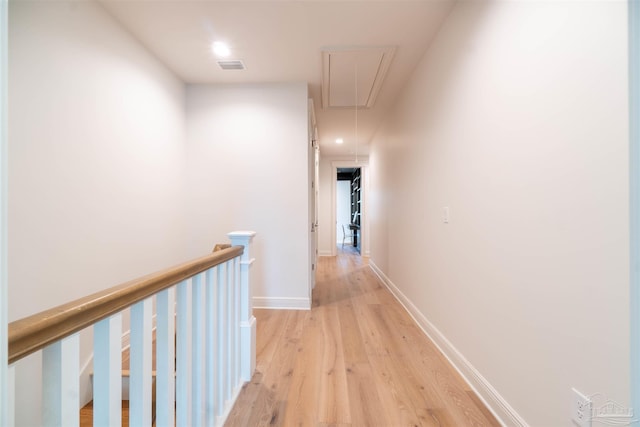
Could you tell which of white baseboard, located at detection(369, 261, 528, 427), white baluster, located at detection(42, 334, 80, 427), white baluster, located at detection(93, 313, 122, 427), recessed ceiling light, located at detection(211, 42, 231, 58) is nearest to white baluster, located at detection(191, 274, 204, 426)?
white baluster, located at detection(93, 313, 122, 427)

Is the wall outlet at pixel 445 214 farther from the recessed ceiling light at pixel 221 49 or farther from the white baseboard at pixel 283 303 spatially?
the recessed ceiling light at pixel 221 49

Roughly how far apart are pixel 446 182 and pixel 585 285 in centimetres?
112

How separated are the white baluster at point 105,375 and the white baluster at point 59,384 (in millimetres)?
75

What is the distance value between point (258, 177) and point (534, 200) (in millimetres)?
2460

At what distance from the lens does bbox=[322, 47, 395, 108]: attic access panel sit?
7.68 ft

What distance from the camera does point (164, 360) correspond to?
913 millimetres

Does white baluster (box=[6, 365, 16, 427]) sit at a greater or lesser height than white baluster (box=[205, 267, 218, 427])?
greater

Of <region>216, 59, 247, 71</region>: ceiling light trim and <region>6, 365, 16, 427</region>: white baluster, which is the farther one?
<region>216, 59, 247, 71</region>: ceiling light trim

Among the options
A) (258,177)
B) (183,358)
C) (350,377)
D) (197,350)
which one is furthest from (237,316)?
(258,177)

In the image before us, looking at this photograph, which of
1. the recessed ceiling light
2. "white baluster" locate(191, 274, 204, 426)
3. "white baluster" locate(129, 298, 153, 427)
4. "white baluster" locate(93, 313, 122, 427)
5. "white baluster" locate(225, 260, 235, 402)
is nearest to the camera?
"white baluster" locate(93, 313, 122, 427)

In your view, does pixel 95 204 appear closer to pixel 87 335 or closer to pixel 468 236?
pixel 87 335

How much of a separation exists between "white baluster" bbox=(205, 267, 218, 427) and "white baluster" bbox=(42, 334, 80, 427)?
666mm

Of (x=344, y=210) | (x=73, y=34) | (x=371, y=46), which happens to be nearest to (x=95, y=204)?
(x=73, y=34)

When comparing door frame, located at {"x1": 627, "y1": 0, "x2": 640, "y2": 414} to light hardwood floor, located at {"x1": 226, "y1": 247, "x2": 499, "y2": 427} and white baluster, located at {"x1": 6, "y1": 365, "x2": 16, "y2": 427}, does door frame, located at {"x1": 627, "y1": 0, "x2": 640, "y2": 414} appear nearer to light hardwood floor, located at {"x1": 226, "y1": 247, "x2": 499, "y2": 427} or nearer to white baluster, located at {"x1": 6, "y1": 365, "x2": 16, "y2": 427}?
light hardwood floor, located at {"x1": 226, "y1": 247, "x2": 499, "y2": 427}
